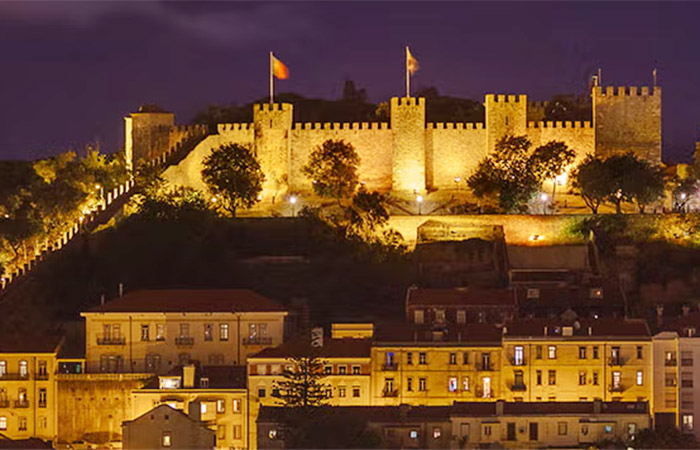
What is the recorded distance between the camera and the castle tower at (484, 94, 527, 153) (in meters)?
71.9

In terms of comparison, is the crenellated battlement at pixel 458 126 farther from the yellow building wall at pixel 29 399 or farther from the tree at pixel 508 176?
the yellow building wall at pixel 29 399

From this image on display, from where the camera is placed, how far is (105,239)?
212ft

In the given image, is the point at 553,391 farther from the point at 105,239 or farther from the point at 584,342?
the point at 105,239

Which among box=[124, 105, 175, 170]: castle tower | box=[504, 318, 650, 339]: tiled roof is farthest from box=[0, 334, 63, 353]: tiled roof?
box=[124, 105, 175, 170]: castle tower

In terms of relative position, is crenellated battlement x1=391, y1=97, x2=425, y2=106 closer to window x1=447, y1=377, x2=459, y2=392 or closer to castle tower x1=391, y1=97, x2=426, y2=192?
castle tower x1=391, y1=97, x2=426, y2=192

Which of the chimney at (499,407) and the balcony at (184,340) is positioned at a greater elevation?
the balcony at (184,340)

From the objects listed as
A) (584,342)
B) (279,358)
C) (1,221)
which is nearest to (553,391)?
(584,342)

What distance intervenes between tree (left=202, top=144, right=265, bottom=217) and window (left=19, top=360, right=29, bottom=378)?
52.3ft

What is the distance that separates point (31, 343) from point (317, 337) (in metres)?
8.42

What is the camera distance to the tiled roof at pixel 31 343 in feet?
178

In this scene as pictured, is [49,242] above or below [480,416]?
above

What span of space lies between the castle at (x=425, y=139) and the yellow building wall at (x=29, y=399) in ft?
63.0

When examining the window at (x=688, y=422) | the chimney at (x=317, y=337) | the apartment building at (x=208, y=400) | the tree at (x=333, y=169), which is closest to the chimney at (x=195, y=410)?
the apartment building at (x=208, y=400)

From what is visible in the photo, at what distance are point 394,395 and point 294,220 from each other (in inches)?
634
